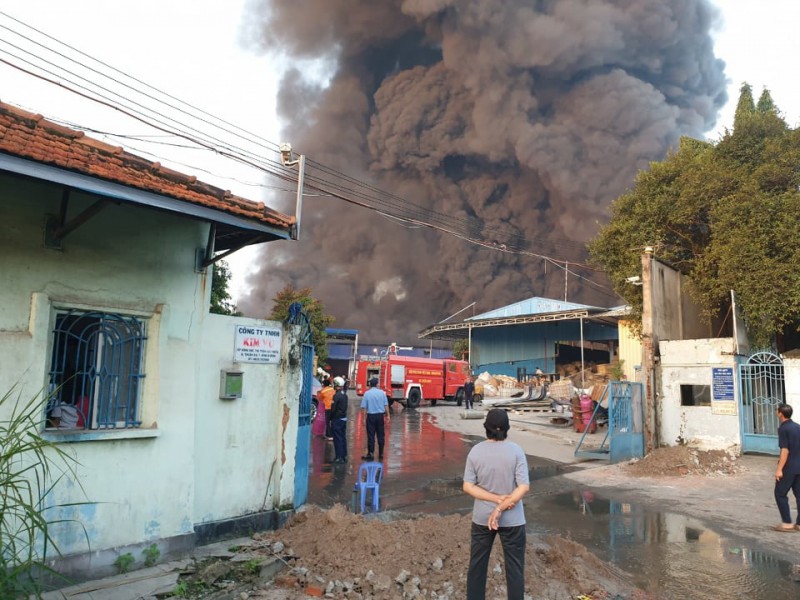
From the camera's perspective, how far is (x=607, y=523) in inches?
285

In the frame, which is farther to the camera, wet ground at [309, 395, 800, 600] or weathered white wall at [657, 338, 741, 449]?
weathered white wall at [657, 338, 741, 449]

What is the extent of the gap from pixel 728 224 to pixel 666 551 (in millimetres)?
10212

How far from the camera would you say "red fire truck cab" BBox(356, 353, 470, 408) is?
83.5ft

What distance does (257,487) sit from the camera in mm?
6051

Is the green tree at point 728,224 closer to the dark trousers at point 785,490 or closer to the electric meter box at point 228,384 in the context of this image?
the dark trousers at point 785,490

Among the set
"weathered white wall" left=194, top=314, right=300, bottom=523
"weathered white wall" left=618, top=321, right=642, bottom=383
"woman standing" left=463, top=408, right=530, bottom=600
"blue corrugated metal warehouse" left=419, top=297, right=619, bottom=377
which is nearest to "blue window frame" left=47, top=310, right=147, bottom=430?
"weathered white wall" left=194, top=314, right=300, bottom=523

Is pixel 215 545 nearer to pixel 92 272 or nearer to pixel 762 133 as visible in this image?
pixel 92 272

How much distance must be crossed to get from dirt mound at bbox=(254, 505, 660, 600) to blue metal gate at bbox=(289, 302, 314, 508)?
3.41 ft

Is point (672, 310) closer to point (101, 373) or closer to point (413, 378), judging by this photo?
point (101, 373)

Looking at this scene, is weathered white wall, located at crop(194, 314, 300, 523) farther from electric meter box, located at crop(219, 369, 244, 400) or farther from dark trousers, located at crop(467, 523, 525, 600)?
dark trousers, located at crop(467, 523, 525, 600)

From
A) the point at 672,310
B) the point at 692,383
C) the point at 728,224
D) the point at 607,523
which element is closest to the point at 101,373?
the point at 607,523

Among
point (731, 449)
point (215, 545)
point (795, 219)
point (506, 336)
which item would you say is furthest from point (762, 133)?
point (506, 336)

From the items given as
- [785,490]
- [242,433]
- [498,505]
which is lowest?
[785,490]

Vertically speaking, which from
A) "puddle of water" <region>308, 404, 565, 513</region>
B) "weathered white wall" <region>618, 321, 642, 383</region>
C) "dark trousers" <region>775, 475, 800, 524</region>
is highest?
"weathered white wall" <region>618, 321, 642, 383</region>
